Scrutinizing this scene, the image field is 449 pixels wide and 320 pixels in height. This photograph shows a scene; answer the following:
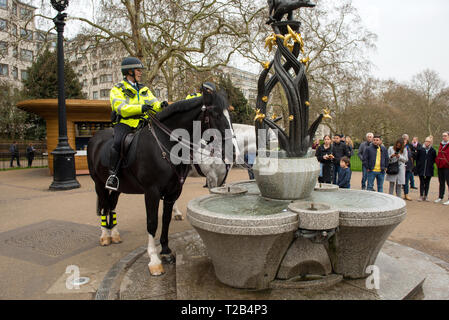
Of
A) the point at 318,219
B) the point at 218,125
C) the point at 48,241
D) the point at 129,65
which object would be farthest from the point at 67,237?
the point at 318,219

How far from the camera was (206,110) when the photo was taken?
11.4ft

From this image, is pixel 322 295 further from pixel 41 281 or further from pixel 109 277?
pixel 41 281

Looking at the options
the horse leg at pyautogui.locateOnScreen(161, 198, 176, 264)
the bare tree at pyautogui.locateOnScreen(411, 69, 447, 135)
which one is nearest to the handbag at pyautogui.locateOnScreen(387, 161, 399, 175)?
the horse leg at pyautogui.locateOnScreen(161, 198, 176, 264)

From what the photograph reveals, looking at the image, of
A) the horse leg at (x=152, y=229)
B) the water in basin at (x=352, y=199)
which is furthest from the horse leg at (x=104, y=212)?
the water in basin at (x=352, y=199)

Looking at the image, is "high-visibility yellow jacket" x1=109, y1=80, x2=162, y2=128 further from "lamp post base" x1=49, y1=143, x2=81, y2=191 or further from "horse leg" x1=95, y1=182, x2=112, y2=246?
"lamp post base" x1=49, y1=143, x2=81, y2=191

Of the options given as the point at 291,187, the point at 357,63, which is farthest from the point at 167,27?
the point at 291,187

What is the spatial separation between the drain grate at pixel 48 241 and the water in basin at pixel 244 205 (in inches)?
103

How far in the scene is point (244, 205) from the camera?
3730 mm

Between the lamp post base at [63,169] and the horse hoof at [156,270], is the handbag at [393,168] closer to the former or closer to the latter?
the horse hoof at [156,270]

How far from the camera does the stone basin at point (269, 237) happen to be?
9.13ft

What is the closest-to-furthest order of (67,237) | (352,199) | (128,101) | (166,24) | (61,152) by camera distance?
(352,199), (128,101), (67,237), (61,152), (166,24)

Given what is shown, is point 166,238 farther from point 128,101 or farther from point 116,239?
point 128,101

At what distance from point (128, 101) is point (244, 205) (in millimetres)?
2189

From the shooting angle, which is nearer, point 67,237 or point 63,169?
point 67,237
